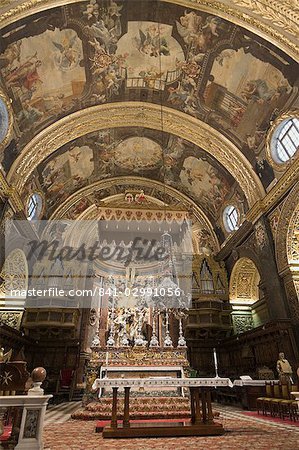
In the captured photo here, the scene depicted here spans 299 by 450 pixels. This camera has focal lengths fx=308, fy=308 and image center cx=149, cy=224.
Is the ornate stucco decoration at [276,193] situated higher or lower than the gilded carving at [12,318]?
higher

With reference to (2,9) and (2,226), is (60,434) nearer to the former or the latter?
(2,226)

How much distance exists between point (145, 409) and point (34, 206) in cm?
1047

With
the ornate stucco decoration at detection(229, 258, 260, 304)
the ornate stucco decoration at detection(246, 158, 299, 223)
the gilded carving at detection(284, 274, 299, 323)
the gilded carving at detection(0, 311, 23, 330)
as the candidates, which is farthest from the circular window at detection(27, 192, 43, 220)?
the gilded carving at detection(284, 274, 299, 323)

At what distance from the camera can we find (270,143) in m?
11.3

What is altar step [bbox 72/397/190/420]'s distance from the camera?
625 centimetres

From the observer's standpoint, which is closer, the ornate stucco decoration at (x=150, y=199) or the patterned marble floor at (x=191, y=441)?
the patterned marble floor at (x=191, y=441)

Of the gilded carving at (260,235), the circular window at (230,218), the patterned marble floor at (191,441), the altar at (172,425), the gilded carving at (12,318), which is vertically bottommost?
the patterned marble floor at (191,441)

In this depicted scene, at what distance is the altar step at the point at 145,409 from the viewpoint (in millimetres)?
6254

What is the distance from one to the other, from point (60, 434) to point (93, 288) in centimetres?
1107

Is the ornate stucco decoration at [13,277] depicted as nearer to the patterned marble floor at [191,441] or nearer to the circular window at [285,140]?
the patterned marble floor at [191,441]

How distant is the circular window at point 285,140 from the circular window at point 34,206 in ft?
33.4

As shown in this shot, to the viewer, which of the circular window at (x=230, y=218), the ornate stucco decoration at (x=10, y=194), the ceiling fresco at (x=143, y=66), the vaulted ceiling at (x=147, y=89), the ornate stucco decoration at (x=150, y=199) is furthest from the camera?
the ornate stucco decoration at (x=150, y=199)

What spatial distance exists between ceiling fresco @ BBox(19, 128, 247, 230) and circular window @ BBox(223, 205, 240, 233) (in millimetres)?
439

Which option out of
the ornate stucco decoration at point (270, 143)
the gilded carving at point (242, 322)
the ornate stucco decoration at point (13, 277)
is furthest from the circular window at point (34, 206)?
the gilded carving at point (242, 322)
